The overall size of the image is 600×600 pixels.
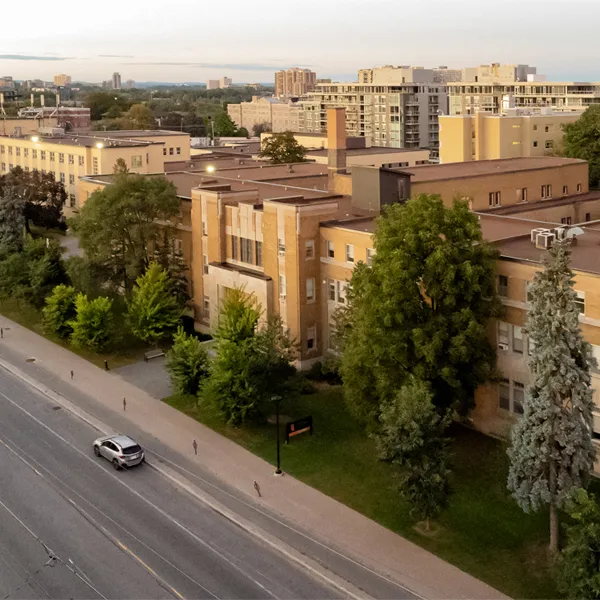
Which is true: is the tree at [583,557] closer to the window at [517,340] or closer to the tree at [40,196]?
the window at [517,340]

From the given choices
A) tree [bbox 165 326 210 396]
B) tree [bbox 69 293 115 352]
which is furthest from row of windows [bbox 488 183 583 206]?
tree [bbox 69 293 115 352]

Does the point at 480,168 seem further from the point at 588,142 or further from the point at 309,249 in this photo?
the point at 309,249

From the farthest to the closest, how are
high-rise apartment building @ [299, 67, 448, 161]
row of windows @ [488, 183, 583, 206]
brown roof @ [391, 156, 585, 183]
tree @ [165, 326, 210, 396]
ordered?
1. high-rise apartment building @ [299, 67, 448, 161]
2. brown roof @ [391, 156, 585, 183]
3. row of windows @ [488, 183, 583, 206]
4. tree @ [165, 326, 210, 396]

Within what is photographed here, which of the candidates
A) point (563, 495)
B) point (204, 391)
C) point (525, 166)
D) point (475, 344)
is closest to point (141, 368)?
point (204, 391)

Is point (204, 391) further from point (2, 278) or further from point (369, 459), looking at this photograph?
point (2, 278)

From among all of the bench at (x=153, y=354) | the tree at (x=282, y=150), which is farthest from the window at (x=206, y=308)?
the tree at (x=282, y=150)

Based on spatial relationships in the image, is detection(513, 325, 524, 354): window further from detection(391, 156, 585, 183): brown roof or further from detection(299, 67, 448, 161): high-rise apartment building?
detection(299, 67, 448, 161): high-rise apartment building

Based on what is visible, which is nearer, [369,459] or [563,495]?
[563,495]
